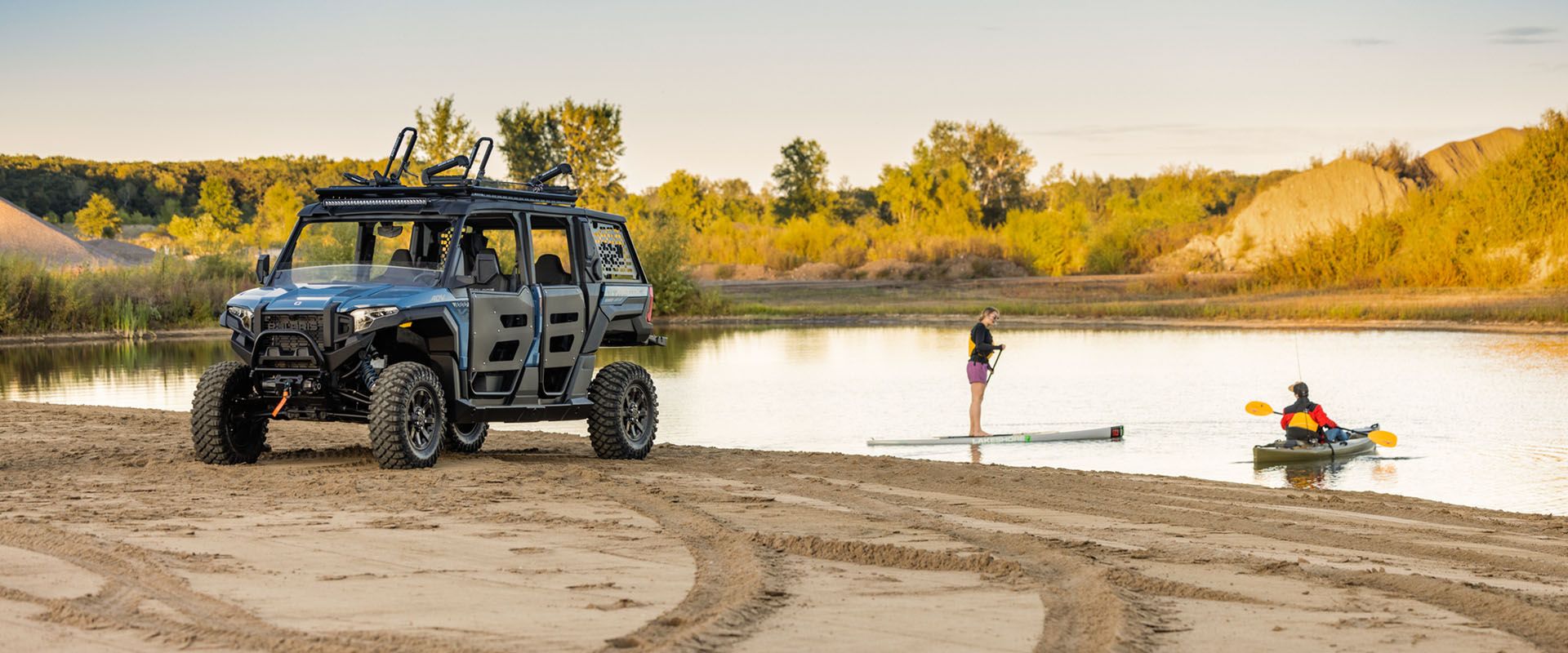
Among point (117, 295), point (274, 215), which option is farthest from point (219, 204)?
point (117, 295)

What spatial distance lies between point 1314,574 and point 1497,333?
2936cm

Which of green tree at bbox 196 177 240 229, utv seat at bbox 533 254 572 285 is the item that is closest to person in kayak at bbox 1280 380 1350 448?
utv seat at bbox 533 254 572 285

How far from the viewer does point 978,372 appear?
1783 cm

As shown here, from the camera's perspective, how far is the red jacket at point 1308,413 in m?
15.3

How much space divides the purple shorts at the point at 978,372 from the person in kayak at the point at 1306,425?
3.50 metres

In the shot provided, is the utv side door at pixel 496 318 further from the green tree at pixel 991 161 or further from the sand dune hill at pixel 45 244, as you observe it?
the green tree at pixel 991 161

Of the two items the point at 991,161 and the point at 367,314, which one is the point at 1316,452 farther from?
the point at 991,161

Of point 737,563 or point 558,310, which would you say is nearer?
point 737,563

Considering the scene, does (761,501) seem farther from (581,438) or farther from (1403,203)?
(1403,203)

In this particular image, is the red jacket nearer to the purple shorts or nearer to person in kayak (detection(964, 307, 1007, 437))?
person in kayak (detection(964, 307, 1007, 437))

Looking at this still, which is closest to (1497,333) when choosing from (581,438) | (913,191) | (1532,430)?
(1532,430)

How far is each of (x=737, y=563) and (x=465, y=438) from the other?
659 cm

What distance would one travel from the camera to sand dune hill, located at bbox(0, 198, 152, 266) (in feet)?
193

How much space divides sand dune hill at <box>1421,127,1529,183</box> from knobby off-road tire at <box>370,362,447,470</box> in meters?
55.6
